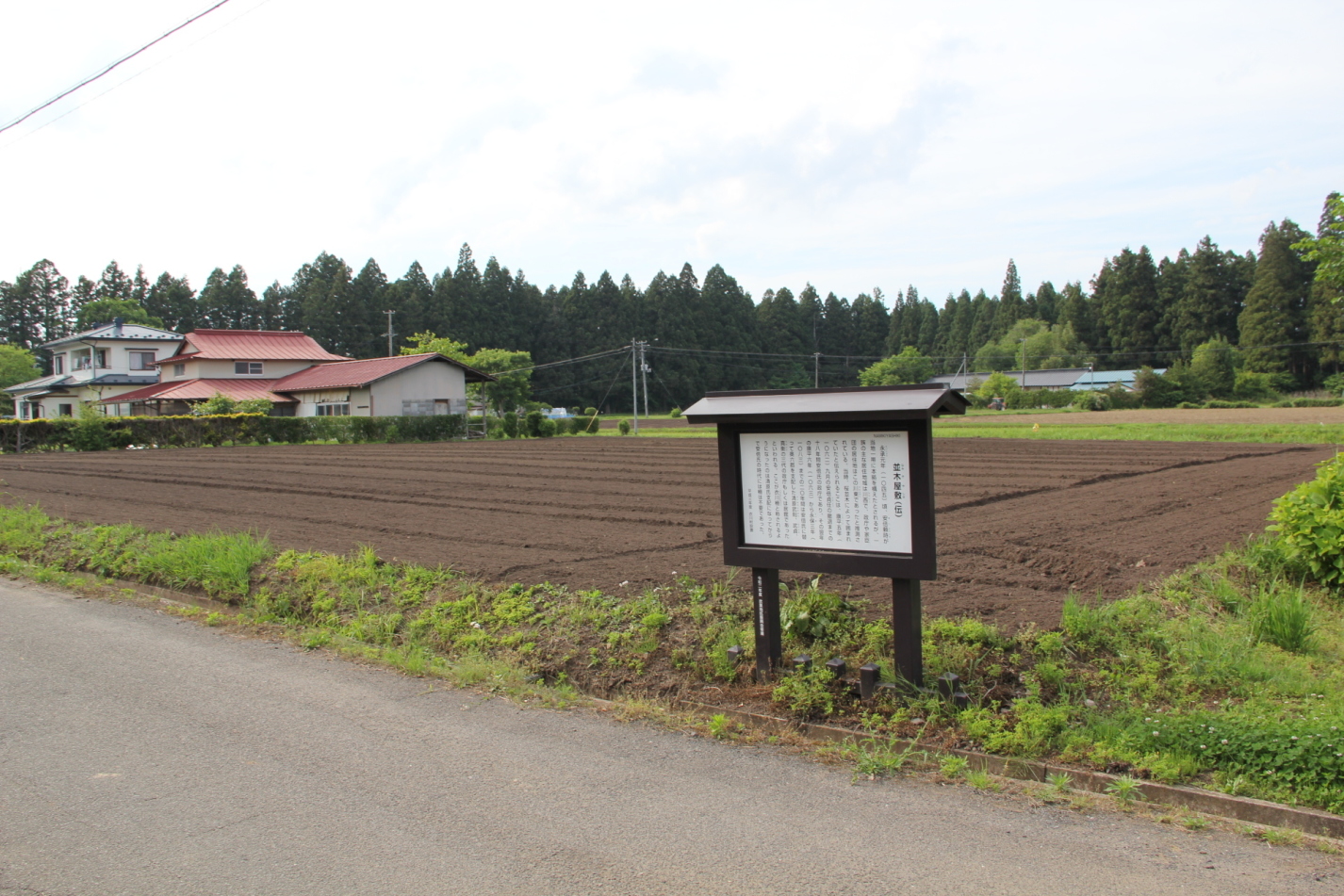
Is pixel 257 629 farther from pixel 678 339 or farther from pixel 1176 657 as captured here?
pixel 678 339

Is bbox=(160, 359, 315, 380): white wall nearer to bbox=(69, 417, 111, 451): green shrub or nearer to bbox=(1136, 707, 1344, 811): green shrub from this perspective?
bbox=(69, 417, 111, 451): green shrub

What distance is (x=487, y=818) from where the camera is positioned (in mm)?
3570

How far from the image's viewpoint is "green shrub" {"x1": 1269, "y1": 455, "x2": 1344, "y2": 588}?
606 centimetres

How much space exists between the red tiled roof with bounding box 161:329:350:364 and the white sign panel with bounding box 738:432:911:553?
50.5 meters

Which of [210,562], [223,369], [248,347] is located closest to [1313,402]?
[210,562]


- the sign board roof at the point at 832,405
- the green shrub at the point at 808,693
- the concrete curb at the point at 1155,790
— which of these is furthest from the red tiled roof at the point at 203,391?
the concrete curb at the point at 1155,790

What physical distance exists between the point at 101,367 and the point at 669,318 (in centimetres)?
4693

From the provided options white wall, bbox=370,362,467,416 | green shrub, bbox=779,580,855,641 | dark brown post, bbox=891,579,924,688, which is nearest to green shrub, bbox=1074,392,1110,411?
white wall, bbox=370,362,467,416

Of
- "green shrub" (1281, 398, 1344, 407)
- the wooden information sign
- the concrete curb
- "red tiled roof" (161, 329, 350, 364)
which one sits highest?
"red tiled roof" (161, 329, 350, 364)

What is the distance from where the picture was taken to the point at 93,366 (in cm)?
5312

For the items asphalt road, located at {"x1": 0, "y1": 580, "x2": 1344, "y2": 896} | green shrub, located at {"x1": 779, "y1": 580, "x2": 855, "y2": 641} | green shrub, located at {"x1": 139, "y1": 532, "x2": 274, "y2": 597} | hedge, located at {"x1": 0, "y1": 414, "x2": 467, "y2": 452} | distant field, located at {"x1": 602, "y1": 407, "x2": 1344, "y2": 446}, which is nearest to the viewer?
asphalt road, located at {"x1": 0, "y1": 580, "x2": 1344, "y2": 896}

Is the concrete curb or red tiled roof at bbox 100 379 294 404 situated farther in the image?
red tiled roof at bbox 100 379 294 404

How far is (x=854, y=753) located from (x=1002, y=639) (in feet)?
5.06

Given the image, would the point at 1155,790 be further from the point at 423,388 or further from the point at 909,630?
the point at 423,388
